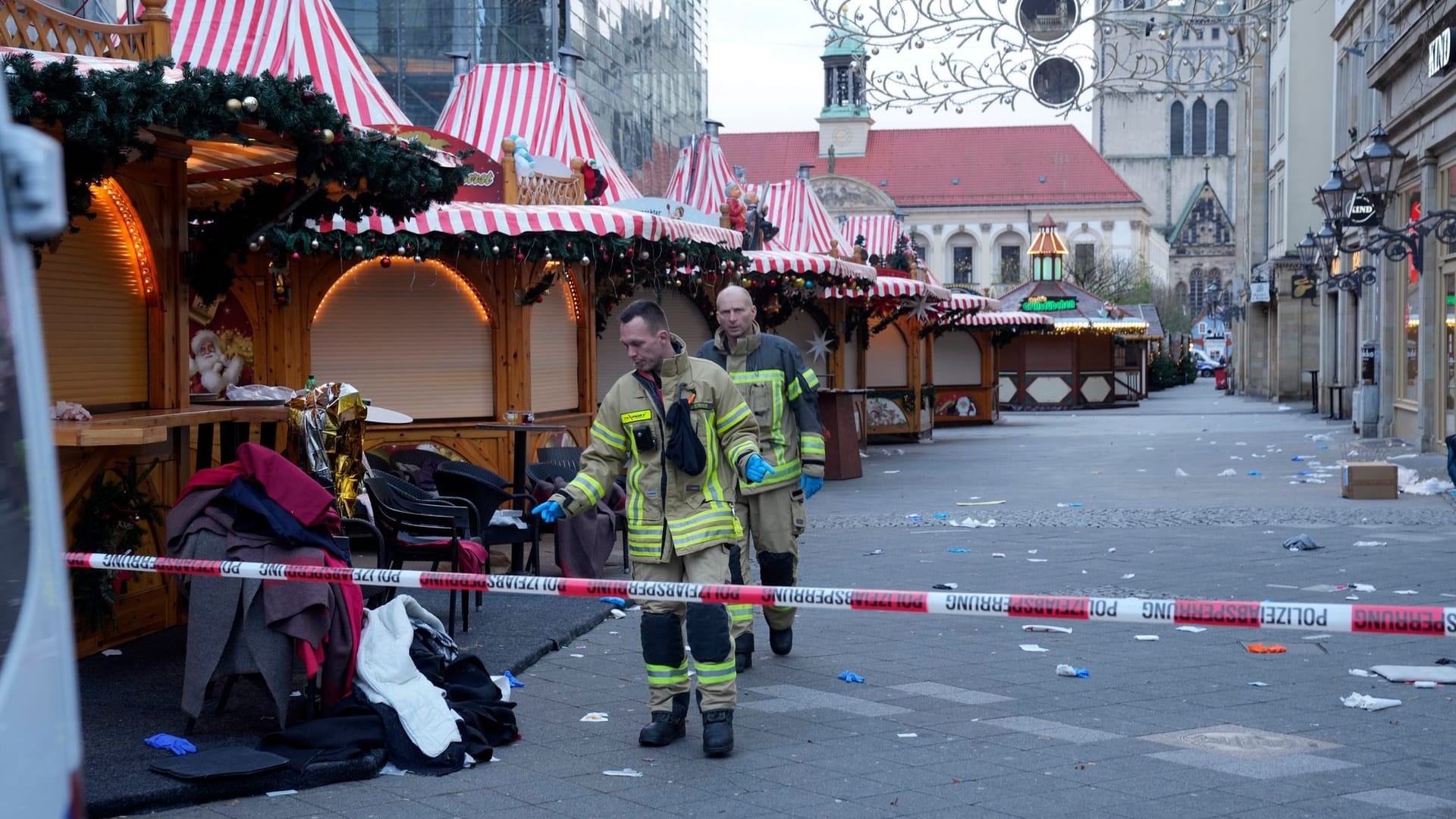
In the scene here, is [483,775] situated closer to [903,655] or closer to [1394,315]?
[903,655]

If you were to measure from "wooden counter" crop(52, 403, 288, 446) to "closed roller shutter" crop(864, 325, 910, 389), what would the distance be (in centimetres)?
2140

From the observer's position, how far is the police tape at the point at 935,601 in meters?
4.12

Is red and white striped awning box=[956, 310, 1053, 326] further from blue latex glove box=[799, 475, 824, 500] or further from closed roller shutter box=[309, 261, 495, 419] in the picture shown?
blue latex glove box=[799, 475, 824, 500]

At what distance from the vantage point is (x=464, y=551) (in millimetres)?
8594

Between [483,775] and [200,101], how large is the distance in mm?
3200

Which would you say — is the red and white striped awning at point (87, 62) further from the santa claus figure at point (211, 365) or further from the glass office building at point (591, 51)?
the glass office building at point (591, 51)

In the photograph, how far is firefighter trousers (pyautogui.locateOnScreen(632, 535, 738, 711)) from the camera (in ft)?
19.6

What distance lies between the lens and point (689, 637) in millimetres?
6039

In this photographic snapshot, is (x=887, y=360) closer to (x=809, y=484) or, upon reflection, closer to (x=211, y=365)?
(x=211, y=365)

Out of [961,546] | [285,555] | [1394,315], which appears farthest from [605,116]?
[285,555]

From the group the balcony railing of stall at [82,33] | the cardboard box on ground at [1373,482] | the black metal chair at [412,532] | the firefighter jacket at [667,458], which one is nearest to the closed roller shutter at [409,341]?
→ the black metal chair at [412,532]

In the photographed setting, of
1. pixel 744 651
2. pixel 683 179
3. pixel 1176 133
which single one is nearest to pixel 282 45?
pixel 744 651

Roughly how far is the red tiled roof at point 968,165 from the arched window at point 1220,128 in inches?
907

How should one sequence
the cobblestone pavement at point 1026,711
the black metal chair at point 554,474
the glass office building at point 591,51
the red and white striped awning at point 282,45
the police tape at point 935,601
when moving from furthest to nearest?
the glass office building at point 591,51
the red and white striped awning at point 282,45
the black metal chair at point 554,474
the cobblestone pavement at point 1026,711
the police tape at point 935,601
